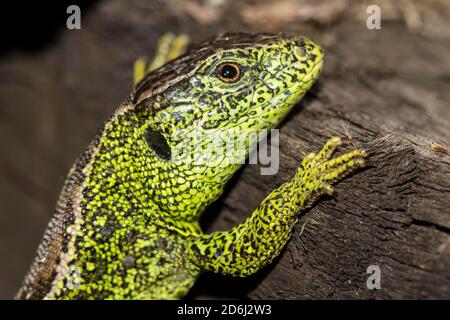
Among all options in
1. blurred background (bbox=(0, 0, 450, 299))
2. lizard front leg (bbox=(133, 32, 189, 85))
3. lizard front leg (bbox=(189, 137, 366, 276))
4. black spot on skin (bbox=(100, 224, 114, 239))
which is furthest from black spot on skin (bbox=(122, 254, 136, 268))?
blurred background (bbox=(0, 0, 450, 299))

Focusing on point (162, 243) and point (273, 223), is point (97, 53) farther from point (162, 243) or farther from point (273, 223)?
point (273, 223)

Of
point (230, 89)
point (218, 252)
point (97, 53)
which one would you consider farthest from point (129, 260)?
point (97, 53)

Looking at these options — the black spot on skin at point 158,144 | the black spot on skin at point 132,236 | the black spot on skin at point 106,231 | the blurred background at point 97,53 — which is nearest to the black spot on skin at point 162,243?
the black spot on skin at point 132,236

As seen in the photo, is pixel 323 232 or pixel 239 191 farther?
pixel 239 191

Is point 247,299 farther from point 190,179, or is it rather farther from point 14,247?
point 14,247

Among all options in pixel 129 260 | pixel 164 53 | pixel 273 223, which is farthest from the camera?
pixel 164 53

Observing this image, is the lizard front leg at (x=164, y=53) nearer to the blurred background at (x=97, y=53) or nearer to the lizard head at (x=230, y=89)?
the blurred background at (x=97, y=53)

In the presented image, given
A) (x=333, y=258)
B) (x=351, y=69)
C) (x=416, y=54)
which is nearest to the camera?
(x=333, y=258)
